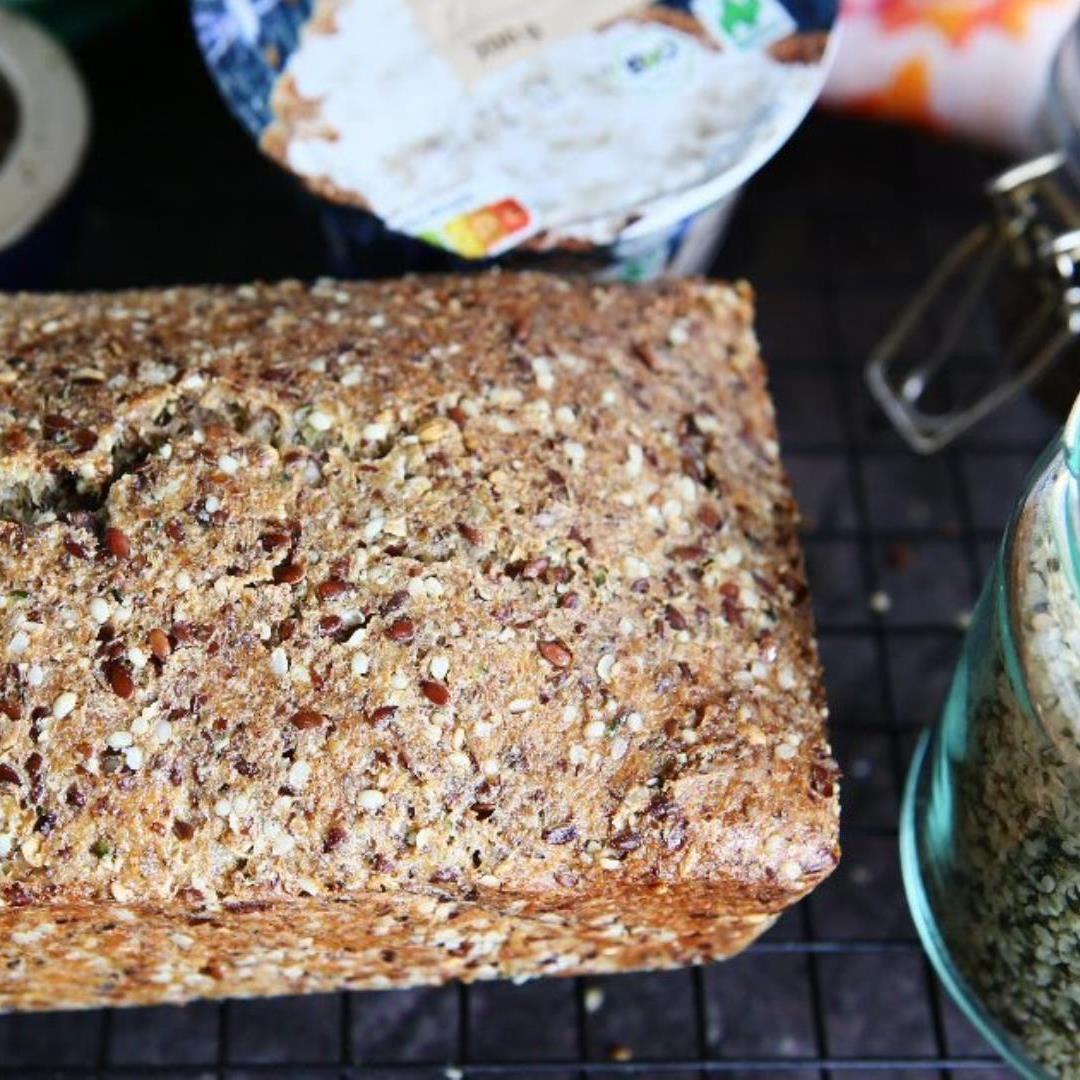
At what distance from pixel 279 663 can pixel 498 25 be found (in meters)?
0.75

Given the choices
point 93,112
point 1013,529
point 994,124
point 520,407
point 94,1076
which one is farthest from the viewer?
point 93,112

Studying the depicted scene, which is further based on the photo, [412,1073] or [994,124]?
[994,124]

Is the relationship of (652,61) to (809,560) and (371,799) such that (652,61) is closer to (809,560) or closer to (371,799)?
(809,560)

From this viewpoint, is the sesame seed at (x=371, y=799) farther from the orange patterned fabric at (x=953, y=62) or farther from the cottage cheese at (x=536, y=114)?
the orange patterned fabric at (x=953, y=62)

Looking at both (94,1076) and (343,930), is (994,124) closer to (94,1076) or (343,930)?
(343,930)

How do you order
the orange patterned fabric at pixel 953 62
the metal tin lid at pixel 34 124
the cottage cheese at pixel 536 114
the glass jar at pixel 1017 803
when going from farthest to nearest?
the orange patterned fabric at pixel 953 62 → the metal tin lid at pixel 34 124 → the cottage cheese at pixel 536 114 → the glass jar at pixel 1017 803

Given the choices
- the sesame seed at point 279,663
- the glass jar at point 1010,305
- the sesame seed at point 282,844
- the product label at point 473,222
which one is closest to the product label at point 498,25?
the product label at point 473,222

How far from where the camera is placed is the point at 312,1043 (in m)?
1.49

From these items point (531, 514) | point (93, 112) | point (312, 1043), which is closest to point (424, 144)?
point (531, 514)

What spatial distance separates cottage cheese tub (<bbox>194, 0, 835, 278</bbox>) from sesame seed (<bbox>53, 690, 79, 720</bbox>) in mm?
576

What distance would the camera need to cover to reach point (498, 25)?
156 centimetres

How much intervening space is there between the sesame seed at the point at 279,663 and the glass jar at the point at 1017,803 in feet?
1.80

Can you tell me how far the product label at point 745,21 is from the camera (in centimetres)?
152

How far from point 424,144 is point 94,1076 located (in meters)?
0.96
